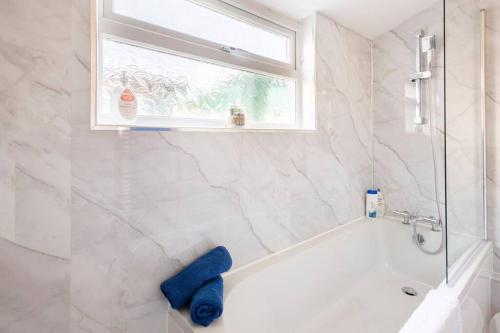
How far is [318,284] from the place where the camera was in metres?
1.53

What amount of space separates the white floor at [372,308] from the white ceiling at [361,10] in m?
1.86

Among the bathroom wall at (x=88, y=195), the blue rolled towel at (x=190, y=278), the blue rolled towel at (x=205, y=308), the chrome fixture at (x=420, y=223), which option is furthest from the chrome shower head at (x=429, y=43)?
the blue rolled towel at (x=205, y=308)

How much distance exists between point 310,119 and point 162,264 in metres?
1.23

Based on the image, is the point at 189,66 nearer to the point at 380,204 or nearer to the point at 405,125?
the point at 405,125

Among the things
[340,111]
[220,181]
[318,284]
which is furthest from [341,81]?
[318,284]

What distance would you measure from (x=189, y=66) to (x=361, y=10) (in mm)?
1285

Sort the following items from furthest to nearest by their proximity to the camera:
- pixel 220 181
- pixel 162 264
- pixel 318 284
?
pixel 318 284 → pixel 220 181 → pixel 162 264

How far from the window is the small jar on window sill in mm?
Result: 13

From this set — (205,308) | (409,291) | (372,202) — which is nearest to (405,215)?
(372,202)

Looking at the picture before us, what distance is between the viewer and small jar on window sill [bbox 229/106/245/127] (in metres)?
1.32

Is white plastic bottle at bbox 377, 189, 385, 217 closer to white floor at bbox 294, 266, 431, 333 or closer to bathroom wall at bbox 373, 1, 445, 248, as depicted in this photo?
bathroom wall at bbox 373, 1, 445, 248

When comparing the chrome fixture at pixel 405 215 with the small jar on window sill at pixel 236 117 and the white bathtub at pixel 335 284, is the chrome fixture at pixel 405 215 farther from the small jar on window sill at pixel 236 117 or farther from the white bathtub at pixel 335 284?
the small jar on window sill at pixel 236 117

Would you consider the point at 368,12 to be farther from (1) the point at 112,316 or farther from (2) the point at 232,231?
(1) the point at 112,316

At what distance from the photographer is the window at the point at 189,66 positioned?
1.03 meters
